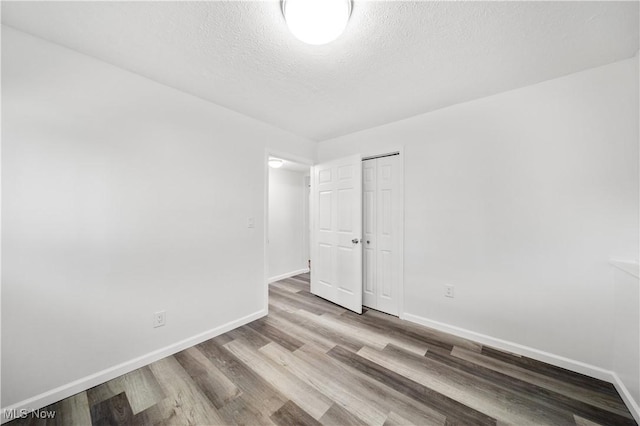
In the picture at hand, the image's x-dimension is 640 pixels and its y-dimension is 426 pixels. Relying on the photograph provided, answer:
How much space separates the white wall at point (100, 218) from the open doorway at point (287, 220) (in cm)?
189

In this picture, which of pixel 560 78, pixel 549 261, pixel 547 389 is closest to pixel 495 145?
pixel 560 78

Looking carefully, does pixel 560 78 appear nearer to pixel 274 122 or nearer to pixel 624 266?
pixel 624 266

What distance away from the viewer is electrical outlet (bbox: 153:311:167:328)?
6.50 feet

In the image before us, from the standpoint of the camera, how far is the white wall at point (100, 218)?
1.44 m

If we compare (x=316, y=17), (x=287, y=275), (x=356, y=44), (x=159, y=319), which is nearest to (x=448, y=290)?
(x=356, y=44)

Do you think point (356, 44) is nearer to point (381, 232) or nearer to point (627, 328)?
point (381, 232)

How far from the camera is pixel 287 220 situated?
474cm

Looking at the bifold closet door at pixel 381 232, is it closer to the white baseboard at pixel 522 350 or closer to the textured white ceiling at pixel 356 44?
the white baseboard at pixel 522 350

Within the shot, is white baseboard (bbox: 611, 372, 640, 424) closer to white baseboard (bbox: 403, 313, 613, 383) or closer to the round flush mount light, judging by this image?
white baseboard (bbox: 403, 313, 613, 383)

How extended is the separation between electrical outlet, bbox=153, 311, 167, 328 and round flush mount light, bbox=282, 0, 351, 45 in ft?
7.96

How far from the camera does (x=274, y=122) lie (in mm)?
2867

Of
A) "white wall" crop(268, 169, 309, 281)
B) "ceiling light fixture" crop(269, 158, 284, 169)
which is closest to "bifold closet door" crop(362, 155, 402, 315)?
"ceiling light fixture" crop(269, 158, 284, 169)

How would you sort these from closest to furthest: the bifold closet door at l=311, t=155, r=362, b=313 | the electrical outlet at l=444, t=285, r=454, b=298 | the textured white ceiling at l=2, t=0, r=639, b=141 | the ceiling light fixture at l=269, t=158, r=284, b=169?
the textured white ceiling at l=2, t=0, r=639, b=141
the electrical outlet at l=444, t=285, r=454, b=298
the bifold closet door at l=311, t=155, r=362, b=313
the ceiling light fixture at l=269, t=158, r=284, b=169

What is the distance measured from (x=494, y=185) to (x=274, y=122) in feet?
8.26
